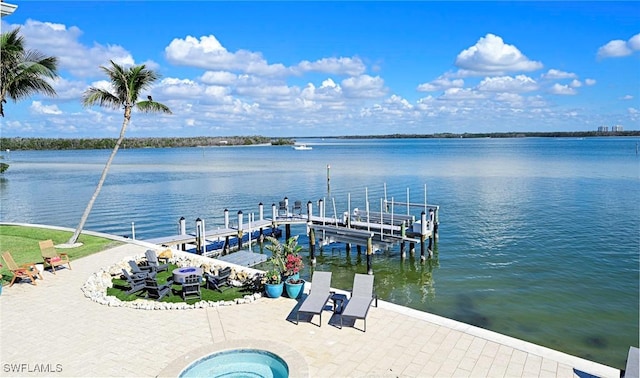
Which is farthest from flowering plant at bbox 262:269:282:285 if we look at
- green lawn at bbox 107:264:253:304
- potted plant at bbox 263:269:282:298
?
green lawn at bbox 107:264:253:304

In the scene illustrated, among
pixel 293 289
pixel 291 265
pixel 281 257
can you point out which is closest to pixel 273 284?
pixel 293 289

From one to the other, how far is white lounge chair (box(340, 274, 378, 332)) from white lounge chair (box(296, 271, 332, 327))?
58cm

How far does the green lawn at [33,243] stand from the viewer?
15016mm

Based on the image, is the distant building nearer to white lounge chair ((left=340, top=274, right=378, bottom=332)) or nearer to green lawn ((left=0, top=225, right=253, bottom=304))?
green lawn ((left=0, top=225, right=253, bottom=304))

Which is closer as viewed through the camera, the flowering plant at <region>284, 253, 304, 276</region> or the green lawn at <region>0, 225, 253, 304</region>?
the flowering plant at <region>284, 253, 304, 276</region>

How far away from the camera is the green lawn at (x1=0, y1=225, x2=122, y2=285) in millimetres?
15016

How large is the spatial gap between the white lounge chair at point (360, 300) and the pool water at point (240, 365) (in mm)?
1946

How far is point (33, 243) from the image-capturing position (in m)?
17.0

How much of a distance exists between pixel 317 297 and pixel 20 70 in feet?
46.0

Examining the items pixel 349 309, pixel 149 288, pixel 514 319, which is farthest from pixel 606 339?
pixel 149 288

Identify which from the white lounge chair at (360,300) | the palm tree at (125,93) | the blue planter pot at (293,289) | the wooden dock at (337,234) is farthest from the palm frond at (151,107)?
the white lounge chair at (360,300)

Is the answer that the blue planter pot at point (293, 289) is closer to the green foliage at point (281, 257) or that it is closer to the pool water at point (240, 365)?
the green foliage at point (281, 257)

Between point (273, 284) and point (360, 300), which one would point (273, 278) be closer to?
point (273, 284)

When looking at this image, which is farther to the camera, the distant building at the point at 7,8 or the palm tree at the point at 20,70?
the palm tree at the point at 20,70
